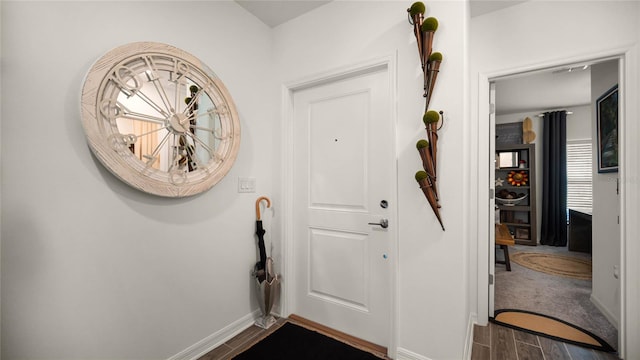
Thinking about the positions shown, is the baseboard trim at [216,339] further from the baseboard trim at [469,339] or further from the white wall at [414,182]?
the baseboard trim at [469,339]

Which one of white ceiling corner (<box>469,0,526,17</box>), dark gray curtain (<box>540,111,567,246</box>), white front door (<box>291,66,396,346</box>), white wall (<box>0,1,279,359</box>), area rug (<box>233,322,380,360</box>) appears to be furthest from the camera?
dark gray curtain (<box>540,111,567,246</box>)

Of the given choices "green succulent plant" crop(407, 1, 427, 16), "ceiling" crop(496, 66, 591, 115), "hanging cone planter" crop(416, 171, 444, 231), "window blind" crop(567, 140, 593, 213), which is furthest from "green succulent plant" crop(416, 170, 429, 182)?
"window blind" crop(567, 140, 593, 213)

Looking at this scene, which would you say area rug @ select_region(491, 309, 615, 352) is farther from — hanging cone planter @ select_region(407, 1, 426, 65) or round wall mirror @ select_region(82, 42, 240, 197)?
round wall mirror @ select_region(82, 42, 240, 197)

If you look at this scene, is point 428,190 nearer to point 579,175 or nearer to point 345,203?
point 345,203

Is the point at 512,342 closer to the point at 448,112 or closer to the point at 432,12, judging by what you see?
the point at 448,112

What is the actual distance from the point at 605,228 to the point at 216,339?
3.21 metres

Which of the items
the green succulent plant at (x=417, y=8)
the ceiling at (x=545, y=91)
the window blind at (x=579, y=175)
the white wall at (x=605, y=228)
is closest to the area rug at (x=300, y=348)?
the white wall at (x=605, y=228)

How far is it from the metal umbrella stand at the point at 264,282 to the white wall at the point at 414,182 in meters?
0.96

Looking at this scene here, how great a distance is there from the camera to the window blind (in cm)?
489

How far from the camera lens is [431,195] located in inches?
60.9

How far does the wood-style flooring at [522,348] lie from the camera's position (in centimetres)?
177

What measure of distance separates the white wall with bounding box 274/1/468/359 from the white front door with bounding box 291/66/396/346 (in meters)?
0.11

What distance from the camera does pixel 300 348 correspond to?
182 cm

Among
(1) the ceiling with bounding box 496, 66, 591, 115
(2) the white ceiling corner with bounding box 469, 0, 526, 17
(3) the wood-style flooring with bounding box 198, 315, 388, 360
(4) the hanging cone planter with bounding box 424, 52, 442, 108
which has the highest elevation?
(1) the ceiling with bounding box 496, 66, 591, 115
